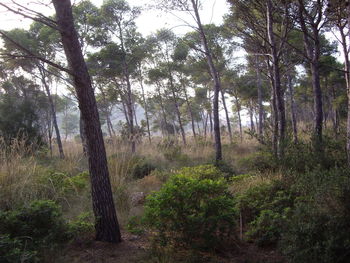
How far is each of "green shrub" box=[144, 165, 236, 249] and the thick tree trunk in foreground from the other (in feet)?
1.80

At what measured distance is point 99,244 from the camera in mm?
3256

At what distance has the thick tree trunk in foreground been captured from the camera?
3123 millimetres

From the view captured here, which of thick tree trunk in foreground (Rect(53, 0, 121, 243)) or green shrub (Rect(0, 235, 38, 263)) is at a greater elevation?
thick tree trunk in foreground (Rect(53, 0, 121, 243))

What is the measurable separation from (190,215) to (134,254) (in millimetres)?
786

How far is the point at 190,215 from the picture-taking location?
2.84m

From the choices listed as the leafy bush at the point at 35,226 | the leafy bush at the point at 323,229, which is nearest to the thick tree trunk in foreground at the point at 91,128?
the leafy bush at the point at 35,226

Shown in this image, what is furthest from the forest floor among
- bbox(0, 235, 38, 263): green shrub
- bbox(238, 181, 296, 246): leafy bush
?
bbox(0, 235, 38, 263): green shrub

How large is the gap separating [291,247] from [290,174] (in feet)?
8.16

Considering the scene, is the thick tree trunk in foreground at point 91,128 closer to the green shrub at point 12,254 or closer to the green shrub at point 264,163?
the green shrub at point 12,254

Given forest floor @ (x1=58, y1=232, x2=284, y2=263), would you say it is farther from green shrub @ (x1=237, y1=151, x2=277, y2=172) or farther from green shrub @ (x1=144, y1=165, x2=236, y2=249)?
green shrub @ (x1=237, y1=151, x2=277, y2=172)

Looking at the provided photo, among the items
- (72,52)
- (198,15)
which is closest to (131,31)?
(198,15)

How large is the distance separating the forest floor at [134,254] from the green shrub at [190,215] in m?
0.16

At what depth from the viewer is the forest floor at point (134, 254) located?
2826 millimetres

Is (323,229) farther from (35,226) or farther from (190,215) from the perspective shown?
(35,226)
